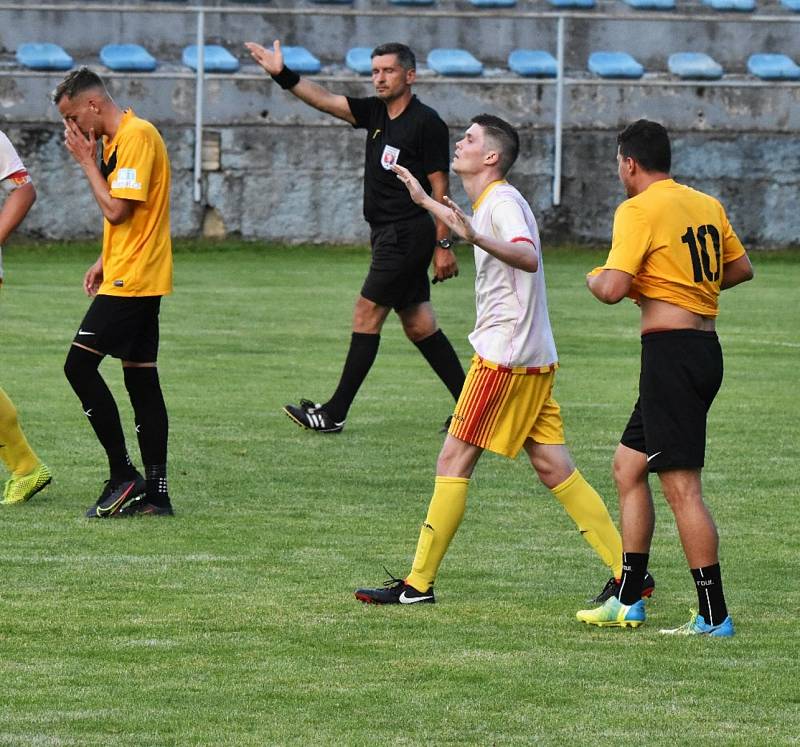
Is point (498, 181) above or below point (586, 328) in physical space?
above

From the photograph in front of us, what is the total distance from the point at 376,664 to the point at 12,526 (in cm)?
282

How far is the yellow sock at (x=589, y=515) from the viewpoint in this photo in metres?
6.68

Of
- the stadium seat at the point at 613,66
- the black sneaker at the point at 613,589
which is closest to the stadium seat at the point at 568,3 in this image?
the stadium seat at the point at 613,66

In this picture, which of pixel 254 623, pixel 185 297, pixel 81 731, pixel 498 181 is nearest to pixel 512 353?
pixel 498 181

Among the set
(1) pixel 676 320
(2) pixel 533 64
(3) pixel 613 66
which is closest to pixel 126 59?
(2) pixel 533 64

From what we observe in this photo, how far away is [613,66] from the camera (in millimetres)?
25953

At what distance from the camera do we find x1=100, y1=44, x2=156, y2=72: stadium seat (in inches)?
974

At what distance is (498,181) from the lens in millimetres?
6586

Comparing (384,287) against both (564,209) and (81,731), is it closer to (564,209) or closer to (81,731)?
(81,731)

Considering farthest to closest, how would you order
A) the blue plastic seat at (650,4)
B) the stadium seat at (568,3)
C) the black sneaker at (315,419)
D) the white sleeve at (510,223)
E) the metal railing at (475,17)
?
the blue plastic seat at (650,4) → the stadium seat at (568,3) → the metal railing at (475,17) → the black sneaker at (315,419) → the white sleeve at (510,223)

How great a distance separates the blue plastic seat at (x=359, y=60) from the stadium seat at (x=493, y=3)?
262 centimetres

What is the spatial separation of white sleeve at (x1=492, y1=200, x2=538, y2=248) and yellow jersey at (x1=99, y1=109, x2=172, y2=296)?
7.34ft

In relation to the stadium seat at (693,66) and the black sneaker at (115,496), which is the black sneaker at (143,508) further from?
the stadium seat at (693,66)

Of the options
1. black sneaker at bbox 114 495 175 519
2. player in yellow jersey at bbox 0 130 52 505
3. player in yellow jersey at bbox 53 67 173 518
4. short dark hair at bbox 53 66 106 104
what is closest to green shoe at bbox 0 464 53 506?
player in yellow jersey at bbox 0 130 52 505
